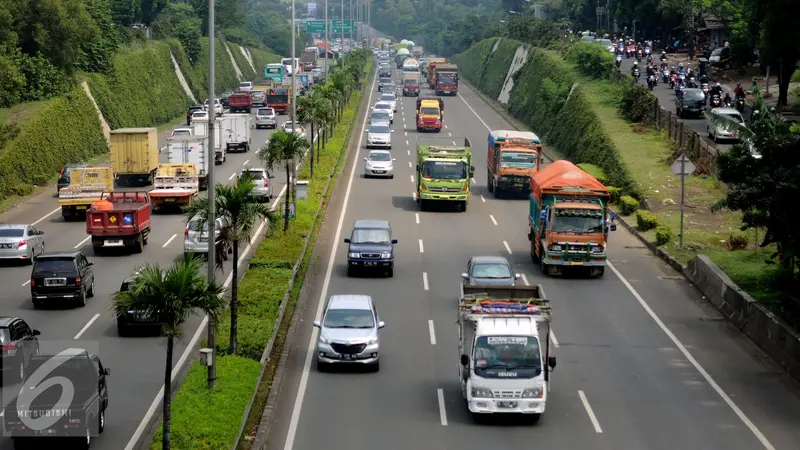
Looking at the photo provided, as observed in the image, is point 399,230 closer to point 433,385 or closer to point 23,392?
point 433,385

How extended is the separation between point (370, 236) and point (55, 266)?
11.0m

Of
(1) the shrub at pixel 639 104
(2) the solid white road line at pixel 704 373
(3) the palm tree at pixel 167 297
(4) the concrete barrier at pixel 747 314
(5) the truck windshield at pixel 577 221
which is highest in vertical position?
(1) the shrub at pixel 639 104

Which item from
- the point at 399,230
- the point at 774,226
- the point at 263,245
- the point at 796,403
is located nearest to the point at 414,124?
the point at 399,230

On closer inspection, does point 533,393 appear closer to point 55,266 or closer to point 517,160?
point 55,266

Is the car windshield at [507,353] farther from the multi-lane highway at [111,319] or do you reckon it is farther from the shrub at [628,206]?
the shrub at [628,206]

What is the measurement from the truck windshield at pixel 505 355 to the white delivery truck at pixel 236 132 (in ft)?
164

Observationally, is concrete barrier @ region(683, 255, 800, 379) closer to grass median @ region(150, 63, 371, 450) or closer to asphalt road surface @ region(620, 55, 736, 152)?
grass median @ region(150, 63, 371, 450)

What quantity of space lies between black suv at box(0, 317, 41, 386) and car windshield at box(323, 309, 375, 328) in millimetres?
7324

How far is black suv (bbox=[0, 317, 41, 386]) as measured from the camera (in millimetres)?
26219

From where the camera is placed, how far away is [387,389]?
1063 inches

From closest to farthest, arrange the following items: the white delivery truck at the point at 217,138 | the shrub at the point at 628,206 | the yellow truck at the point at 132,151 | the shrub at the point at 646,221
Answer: the shrub at the point at 646,221 < the shrub at the point at 628,206 < the yellow truck at the point at 132,151 < the white delivery truck at the point at 217,138

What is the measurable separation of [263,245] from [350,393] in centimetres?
1595

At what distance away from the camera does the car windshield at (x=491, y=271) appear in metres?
34.5

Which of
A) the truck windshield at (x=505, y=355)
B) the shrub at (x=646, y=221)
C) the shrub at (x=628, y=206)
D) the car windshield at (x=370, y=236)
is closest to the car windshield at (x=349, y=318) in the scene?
the truck windshield at (x=505, y=355)
